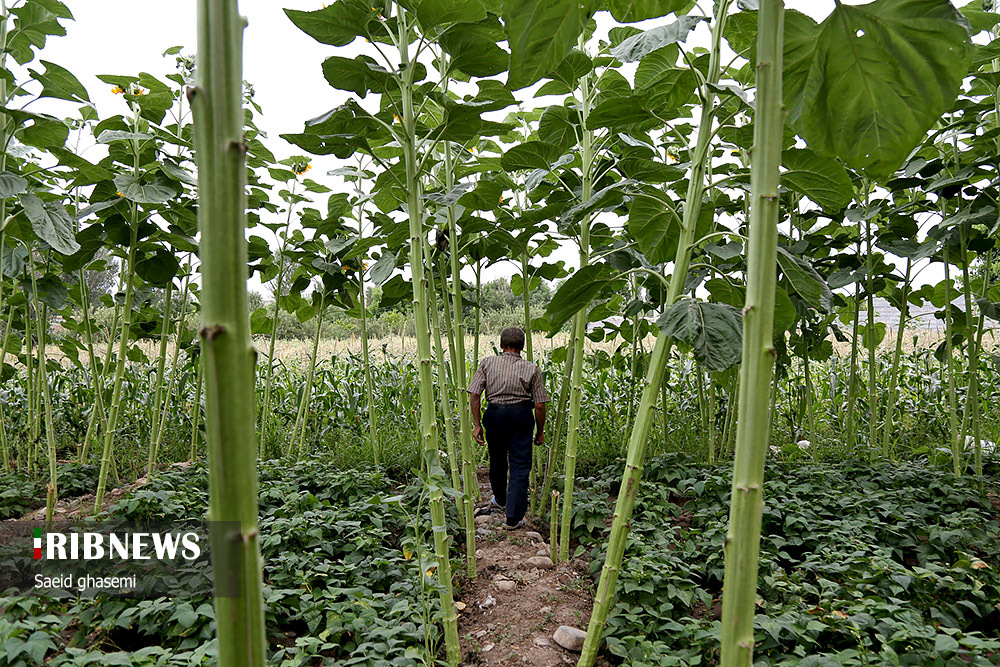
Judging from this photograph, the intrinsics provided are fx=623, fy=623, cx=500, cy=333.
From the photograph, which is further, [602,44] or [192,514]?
[602,44]

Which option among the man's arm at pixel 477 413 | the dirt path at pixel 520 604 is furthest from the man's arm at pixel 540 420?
the dirt path at pixel 520 604

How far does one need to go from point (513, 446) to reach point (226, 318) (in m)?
3.73

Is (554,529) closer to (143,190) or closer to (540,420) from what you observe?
(540,420)

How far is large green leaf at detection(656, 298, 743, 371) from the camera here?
1.57m

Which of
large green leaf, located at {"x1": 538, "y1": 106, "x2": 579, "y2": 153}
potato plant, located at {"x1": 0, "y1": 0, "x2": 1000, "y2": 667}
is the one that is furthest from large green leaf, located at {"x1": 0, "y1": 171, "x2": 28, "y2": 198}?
large green leaf, located at {"x1": 538, "y1": 106, "x2": 579, "y2": 153}

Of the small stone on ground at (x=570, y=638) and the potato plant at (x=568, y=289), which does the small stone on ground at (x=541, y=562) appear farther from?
the small stone on ground at (x=570, y=638)

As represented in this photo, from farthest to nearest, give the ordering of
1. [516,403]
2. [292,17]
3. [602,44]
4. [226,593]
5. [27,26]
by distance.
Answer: [516,403], [602,44], [27,26], [292,17], [226,593]

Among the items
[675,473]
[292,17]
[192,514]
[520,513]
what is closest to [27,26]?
[292,17]

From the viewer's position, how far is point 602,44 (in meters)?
3.45

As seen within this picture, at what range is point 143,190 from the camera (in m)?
2.80

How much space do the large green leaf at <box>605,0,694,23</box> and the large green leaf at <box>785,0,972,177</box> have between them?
1.04 feet

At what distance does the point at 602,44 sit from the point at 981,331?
2793 millimetres

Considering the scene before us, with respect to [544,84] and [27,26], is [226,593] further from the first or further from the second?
[27,26]

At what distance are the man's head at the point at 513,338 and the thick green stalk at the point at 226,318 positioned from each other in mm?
3761
